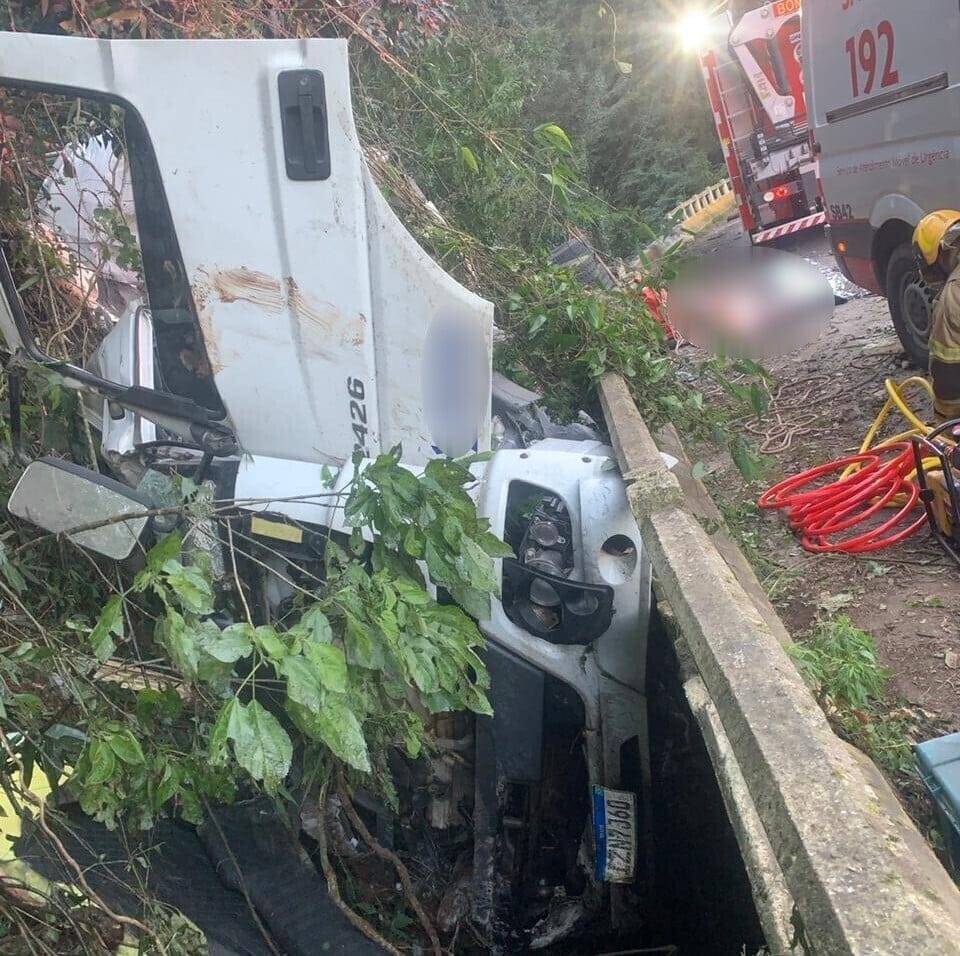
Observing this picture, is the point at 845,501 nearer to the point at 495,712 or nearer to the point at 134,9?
the point at 495,712

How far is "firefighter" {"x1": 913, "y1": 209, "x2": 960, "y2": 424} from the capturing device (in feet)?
13.0

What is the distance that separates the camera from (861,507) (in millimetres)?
4039

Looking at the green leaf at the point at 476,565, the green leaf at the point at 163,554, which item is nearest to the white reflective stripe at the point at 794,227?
the green leaf at the point at 476,565

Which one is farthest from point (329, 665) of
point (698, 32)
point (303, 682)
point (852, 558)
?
point (698, 32)

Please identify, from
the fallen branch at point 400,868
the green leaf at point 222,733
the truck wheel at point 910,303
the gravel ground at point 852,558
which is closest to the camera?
the green leaf at point 222,733

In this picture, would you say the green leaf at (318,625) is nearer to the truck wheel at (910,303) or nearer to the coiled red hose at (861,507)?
the coiled red hose at (861,507)

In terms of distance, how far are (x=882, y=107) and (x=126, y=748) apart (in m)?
5.07

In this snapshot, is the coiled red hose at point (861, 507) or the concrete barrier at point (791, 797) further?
the coiled red hose at point (861, 507)

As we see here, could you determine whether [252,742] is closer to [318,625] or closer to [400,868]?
[318,625]

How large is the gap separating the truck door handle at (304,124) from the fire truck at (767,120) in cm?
784

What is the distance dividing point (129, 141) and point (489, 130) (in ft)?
7.99

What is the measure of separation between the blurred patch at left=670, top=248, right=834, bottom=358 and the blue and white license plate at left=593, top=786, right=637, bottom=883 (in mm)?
1925

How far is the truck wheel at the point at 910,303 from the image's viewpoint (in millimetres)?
5219

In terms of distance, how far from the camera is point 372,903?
8.31 feet
